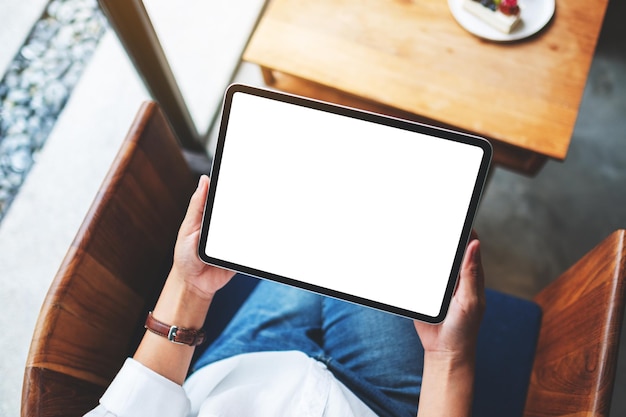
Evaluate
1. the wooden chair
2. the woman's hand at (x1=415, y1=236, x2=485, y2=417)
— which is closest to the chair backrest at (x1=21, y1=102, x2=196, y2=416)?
the wooden chair

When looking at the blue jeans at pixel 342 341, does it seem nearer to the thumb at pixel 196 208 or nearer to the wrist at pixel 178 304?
the wrist at pixel 178 304

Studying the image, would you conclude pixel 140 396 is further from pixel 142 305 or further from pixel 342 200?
pixel 342 200

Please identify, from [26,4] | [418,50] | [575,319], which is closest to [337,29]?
[418,50]

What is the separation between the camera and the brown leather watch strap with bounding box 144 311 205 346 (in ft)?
2.31

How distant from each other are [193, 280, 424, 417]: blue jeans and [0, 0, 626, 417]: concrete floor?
695 mm

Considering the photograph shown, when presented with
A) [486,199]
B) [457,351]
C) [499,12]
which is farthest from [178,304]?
[486,199]

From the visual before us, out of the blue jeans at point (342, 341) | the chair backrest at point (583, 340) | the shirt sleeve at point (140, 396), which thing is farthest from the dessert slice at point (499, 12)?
the shirt sleeve at point (140, 396)

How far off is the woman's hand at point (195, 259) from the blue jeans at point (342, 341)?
0.12 m

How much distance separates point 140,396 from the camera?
0.65 meters

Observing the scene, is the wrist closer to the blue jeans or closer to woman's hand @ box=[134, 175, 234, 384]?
woman's hand @ box=[134, 175, 234, 384]

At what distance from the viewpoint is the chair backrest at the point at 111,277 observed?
24.1 inches

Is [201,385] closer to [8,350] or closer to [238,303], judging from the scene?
[238,303]

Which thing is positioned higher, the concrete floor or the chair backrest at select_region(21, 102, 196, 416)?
the concrete floor

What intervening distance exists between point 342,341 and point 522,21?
0.78 metres
